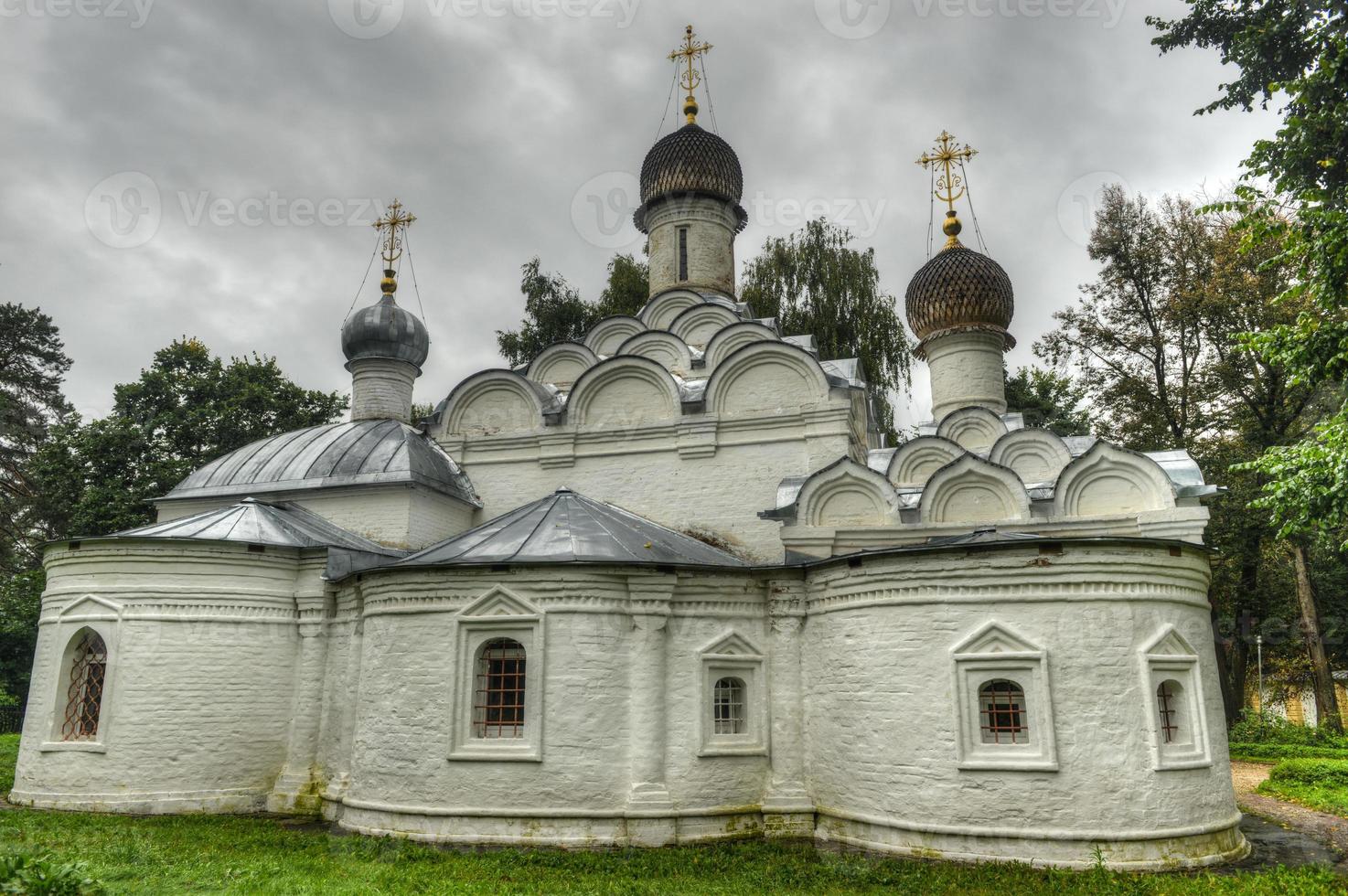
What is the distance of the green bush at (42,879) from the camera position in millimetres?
4940

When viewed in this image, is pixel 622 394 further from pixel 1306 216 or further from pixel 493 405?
pixel 1306 216

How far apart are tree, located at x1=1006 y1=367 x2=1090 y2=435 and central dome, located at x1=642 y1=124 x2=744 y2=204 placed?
410 inches

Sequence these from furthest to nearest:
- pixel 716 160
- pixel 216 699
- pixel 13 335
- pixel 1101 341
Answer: pixel 13 335 → pixel 1101 341 → pixel 716 160 → pixel 216 699

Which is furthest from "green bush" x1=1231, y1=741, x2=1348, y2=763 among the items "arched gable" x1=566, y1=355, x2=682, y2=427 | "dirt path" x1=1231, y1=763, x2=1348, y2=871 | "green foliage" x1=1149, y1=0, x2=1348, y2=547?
"arched gable" x1=566, y1=355, x2=682, y2=427

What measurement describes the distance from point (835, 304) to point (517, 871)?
51.1ft

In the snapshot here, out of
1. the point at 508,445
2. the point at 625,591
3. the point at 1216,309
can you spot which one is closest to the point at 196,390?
the point at 508,445

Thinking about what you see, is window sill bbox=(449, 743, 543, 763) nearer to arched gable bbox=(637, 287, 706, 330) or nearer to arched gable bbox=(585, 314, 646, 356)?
arched gable bbox=(585, 314, 646, 356)

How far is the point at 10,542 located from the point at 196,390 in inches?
Answer: 234

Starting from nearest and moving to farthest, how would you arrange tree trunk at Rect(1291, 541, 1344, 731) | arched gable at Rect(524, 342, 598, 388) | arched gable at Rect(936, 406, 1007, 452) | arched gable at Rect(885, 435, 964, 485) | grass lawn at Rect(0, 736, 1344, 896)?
grass lawn at Rect(0, 736, 1344, 896) → arched gable at Rect(885, 435, 964, 485) → arched gable at Rect(936, 406, 1007, 452) → arched gable at Rect(524, 342, 598, 388) → tree trunk at Rect(1291, 541, 1344, 731)

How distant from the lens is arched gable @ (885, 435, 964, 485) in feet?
35.5

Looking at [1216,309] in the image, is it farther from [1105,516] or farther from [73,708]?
[73,708]

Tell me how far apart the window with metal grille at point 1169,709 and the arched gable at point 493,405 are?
7.70 m

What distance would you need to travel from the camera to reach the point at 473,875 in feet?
21.1

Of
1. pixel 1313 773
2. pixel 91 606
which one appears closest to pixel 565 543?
pixel 91 606
